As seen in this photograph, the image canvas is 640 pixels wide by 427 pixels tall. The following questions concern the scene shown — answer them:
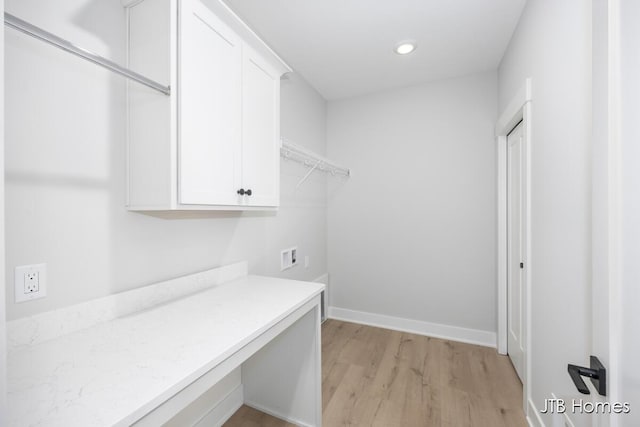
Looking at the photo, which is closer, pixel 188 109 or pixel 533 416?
pixel 188 109

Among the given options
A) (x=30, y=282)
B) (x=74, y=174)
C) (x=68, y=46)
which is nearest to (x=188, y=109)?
(x=68, y=46)

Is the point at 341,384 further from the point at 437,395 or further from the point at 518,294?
the point at 518,294

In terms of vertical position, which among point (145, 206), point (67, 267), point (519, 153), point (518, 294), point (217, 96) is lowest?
point (518, 294)

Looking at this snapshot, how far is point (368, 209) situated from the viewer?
3.05m

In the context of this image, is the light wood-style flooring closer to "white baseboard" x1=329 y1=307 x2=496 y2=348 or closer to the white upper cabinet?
"white baseboard" x1=329 y1=307 x2=496 y2=348

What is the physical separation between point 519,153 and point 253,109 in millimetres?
1885

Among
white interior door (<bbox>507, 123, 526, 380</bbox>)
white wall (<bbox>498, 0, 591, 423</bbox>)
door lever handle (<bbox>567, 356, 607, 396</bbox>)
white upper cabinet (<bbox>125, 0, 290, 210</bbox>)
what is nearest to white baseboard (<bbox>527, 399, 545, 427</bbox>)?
white wall (<bbox>498, 0, 591, 423</bbox>)

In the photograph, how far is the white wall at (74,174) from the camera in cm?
93

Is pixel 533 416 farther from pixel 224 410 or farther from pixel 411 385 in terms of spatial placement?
pixel 224 410

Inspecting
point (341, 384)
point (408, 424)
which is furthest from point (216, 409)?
point (408, 424)

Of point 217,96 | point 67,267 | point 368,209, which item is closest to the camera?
point 67,267

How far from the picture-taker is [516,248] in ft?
7.00

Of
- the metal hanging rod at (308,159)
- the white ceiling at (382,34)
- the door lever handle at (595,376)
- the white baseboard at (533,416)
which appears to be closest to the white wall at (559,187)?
the white baseboard at (533,416)

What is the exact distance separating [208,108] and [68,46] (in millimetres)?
496
